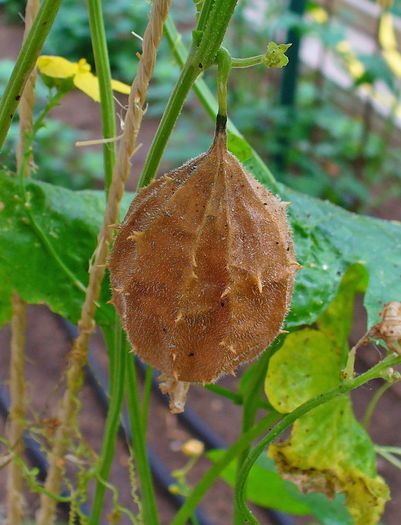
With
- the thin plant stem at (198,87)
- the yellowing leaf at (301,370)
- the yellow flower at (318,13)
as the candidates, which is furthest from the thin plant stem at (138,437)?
the yellow flower at (318,13)

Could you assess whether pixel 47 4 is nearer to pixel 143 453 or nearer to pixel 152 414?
pixel 143 453

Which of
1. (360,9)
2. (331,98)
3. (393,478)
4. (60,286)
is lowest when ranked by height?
(393,478)

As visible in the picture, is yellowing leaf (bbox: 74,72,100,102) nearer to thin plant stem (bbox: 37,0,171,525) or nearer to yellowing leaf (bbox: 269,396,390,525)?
thin plant stem (bbox: 37,0,171,525)

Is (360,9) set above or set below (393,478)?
above

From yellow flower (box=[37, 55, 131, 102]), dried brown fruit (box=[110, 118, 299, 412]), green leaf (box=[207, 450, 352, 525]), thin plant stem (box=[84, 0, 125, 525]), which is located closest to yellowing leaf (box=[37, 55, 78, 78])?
yellow flower (box=[37, 55, 131, 102])

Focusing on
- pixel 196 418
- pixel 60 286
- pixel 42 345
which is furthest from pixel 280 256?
pixel 42 345

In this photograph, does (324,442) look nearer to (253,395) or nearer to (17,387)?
(253,395)
